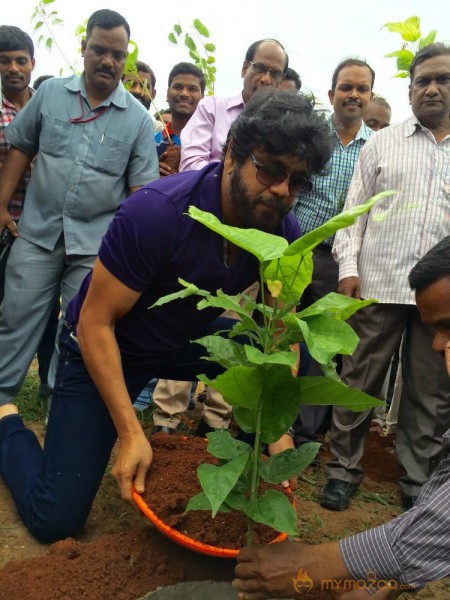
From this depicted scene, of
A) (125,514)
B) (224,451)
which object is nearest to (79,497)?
(125,514)

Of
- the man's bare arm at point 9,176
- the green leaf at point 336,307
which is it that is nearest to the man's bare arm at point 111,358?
the green leaf at point 336,307

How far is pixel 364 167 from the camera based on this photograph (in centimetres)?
304

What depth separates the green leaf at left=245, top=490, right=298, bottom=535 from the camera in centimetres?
161

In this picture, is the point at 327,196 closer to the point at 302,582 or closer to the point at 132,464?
the point at 132,464

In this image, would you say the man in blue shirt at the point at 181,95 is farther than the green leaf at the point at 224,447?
Yes

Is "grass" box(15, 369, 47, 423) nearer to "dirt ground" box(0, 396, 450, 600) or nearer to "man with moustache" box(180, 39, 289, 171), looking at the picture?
"dirt ground" box(0, 396, 450, 600)

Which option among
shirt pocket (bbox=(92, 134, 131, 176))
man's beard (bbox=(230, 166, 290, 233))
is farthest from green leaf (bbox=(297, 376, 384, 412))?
shirt pocket (bbox=(92, 134, 131, 176))

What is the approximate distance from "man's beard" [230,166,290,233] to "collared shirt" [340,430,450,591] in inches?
37.3

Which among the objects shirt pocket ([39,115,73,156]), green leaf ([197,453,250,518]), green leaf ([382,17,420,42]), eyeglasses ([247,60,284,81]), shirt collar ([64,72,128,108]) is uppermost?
green leaf ([382,17,420,42])

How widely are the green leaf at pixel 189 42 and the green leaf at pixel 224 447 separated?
13.5ft

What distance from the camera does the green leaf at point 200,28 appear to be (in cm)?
504

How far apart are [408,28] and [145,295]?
305 cm

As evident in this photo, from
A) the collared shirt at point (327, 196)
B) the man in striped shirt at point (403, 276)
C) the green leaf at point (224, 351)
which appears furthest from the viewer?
the collared shirt at point (327, 196)

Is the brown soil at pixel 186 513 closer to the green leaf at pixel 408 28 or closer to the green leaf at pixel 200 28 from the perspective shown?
the green leaf at pixel 408 28
